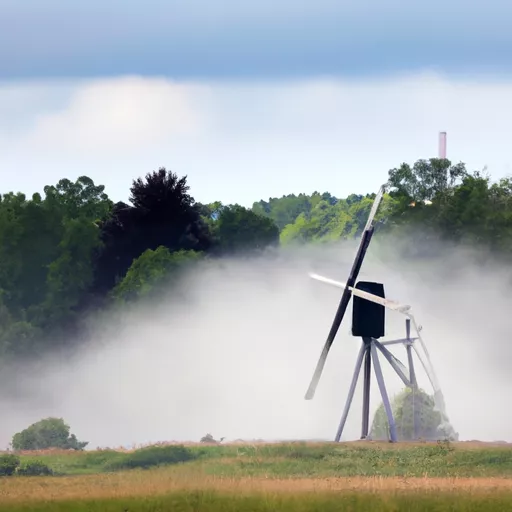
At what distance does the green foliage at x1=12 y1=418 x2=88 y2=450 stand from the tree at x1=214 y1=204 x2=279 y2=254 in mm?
72663

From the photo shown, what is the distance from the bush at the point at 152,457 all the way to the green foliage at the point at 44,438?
45.7ft

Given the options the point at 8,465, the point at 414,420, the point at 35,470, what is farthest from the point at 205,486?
the point at 414,420

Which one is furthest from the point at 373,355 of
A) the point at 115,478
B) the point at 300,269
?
the point at 300,269

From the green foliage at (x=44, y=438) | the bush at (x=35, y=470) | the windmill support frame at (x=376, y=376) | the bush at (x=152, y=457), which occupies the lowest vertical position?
the bush at (x=35, y=470)

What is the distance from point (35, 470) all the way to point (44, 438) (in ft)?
59.2

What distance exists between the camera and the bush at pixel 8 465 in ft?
211

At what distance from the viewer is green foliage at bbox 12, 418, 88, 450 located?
8288cm

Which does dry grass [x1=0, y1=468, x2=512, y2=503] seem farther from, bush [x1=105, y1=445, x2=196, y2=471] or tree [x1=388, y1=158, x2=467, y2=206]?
tree [x1=388, y1=158, x2=467, y2=206]

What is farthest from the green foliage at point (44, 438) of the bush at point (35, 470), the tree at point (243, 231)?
the tree at point (243, 231)

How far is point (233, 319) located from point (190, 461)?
62576 millimetres

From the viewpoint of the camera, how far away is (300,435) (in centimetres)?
9694

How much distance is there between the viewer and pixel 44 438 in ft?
273

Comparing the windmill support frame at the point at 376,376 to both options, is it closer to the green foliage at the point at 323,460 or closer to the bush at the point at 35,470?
the green foliage at the point at 323,460

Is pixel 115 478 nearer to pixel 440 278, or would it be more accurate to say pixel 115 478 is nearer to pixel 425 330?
pixel 425 330
